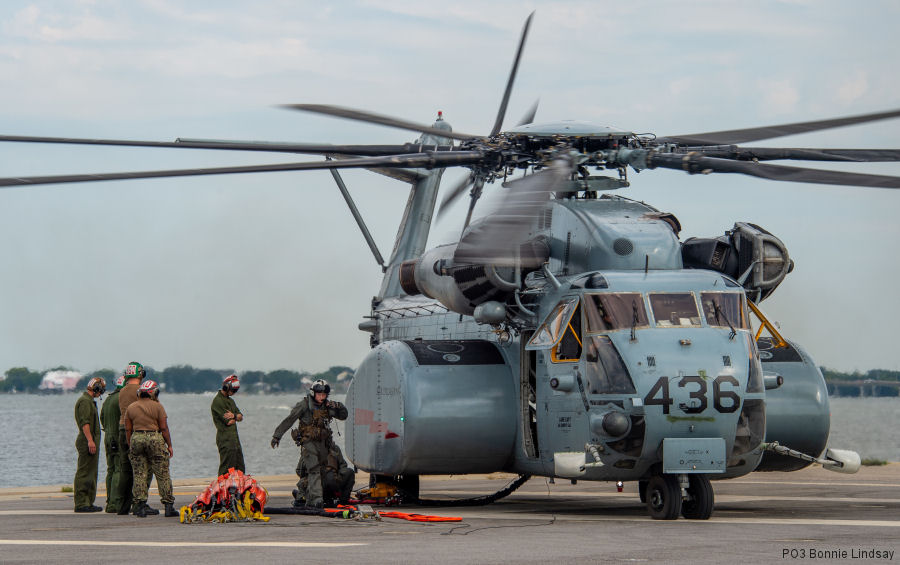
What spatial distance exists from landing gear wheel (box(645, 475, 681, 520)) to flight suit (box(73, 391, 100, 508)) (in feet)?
26.3

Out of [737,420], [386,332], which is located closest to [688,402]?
[737,420]

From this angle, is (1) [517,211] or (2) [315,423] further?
(2) [315,423]

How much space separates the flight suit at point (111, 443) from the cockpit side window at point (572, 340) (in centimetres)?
661

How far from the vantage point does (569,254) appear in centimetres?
1567

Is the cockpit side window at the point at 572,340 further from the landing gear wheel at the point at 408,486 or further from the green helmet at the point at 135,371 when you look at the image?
the green helmet at the point at 135,371

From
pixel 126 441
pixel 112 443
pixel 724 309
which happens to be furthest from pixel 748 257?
pixel 112 443

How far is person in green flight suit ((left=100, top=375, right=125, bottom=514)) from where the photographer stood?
1691 centimetres

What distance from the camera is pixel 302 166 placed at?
13945mm

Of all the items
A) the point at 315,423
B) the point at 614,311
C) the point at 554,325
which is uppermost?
the point at 614,311

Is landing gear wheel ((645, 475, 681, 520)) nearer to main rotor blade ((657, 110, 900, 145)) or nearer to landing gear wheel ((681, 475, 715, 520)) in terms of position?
landing gear wheel ((681, 475, 715, 520))

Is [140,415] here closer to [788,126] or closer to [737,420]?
[737,420]

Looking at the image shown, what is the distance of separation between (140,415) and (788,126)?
29.5ft

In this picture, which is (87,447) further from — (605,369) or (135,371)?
(605,369)

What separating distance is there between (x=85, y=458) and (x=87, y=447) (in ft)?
0.53
